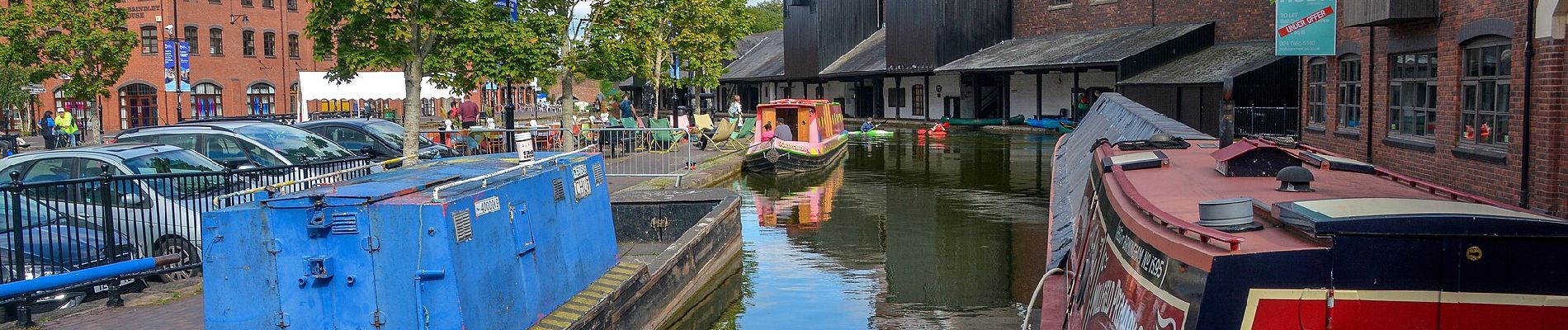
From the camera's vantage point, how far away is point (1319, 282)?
13.6 feet

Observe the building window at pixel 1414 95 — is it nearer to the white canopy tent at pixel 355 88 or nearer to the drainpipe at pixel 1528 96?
the drainpipe at pixel 1528 96

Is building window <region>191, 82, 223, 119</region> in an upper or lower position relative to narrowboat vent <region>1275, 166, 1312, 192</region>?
upper

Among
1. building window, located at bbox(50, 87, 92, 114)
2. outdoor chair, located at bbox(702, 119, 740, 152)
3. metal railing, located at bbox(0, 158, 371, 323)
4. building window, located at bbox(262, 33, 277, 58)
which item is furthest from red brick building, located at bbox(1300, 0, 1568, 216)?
building window, located at bbox(262, 33, 277, 58)

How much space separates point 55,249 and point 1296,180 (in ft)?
30.8

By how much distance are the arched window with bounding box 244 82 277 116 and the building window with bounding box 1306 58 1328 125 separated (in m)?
44.5

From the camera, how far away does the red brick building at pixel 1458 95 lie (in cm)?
1124

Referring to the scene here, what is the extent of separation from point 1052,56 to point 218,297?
35.5 metres

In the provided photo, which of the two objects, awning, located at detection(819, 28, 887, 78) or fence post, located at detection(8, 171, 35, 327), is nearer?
fence post, located at detection(8, 171, 35, 327)

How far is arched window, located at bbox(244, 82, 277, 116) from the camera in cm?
5294

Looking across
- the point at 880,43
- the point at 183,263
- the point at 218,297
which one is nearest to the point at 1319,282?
the point at 218,297

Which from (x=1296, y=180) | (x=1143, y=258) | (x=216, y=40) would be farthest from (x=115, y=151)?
(x=216, y=40)

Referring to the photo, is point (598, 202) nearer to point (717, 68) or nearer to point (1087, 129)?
point (1087, 129)

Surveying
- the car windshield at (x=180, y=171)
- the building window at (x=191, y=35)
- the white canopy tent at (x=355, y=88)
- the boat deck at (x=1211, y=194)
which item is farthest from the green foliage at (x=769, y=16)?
the boat deck at (x=1211, y=194)

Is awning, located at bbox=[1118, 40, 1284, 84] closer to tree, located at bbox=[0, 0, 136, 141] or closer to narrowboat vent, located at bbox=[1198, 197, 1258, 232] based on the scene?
tree, located at bbox=[0, 0, 136, 141]
